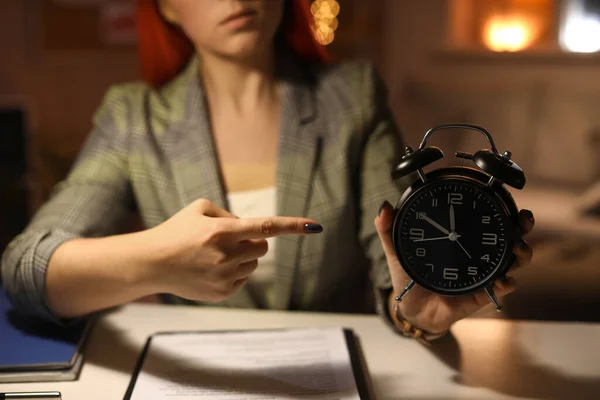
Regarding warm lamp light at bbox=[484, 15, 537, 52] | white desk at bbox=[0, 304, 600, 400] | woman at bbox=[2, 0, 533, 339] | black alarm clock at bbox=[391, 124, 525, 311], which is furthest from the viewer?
warm lamp light at bbox=[484, 15, 537, 52]

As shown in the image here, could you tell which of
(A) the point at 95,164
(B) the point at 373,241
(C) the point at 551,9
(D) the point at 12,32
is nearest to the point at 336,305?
(B) the point at 373,241

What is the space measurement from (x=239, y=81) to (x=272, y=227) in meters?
0.34

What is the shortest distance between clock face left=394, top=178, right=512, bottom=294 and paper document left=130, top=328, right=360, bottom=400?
17 centimetres

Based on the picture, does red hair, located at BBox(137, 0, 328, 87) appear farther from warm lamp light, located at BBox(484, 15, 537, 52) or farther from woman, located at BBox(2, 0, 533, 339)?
warm lamp light, located at BBox(484, 15, 537, 52)

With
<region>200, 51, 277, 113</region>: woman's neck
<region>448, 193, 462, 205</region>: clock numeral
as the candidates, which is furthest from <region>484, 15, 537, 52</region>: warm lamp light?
<region>448, 193, 462, 205</region>: clock numeral

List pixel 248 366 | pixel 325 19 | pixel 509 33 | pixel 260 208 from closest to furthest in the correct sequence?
pixel 248 366, pixel 260 208, pixel 325 19, pixel 509 33

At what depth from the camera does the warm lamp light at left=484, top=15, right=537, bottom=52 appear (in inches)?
44.3

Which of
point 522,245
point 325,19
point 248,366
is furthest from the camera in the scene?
point 325,19

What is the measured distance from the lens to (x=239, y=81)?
945 mm

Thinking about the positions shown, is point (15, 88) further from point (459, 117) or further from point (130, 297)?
point (459, 117)

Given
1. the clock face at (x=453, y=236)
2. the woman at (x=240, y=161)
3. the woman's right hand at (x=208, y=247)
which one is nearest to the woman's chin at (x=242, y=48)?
the woman at (x=240, y=161)

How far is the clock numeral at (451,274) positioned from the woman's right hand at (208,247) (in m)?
0.15

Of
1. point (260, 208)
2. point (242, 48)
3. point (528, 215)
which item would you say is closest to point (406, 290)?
point (528, 215)

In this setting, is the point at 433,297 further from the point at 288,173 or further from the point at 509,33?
the point at 509,33
